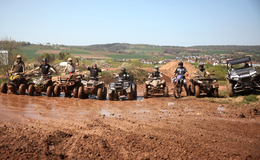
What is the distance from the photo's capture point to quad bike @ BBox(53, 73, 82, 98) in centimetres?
1349

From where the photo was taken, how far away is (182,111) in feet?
33.4

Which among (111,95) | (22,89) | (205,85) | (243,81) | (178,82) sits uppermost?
(243,81)

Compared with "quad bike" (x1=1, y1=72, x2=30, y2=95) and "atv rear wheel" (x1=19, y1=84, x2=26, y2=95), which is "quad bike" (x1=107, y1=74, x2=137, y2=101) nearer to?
"atv rear wheel" (x1=19, y1=84, x2=26, y2=95)

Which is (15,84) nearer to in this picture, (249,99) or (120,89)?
(120,89)

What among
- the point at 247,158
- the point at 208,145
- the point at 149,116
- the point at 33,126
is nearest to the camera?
the point at 247,158

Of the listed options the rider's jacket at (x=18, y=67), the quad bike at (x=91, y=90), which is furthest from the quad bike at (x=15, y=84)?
the quad bike at (x=91, y=90)

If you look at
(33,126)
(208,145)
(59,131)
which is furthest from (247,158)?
(33,126)

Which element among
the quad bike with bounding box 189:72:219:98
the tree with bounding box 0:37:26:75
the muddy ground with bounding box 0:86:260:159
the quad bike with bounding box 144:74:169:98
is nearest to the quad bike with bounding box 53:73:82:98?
the quad bike with bounding box 144:74:169:98

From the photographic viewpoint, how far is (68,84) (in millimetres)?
13508

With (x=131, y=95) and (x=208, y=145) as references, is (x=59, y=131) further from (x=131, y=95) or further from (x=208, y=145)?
(x=131, y=95)

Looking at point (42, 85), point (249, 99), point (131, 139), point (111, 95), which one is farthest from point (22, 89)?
point (249, 99)

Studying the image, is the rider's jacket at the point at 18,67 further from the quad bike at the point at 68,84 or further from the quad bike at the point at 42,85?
the quad bike at the point at 68,84

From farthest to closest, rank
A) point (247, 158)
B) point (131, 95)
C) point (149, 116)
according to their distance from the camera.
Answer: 1. point (131, 95)
2. point (149, 116)
3. point (247, 158)

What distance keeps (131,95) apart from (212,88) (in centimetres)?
467
